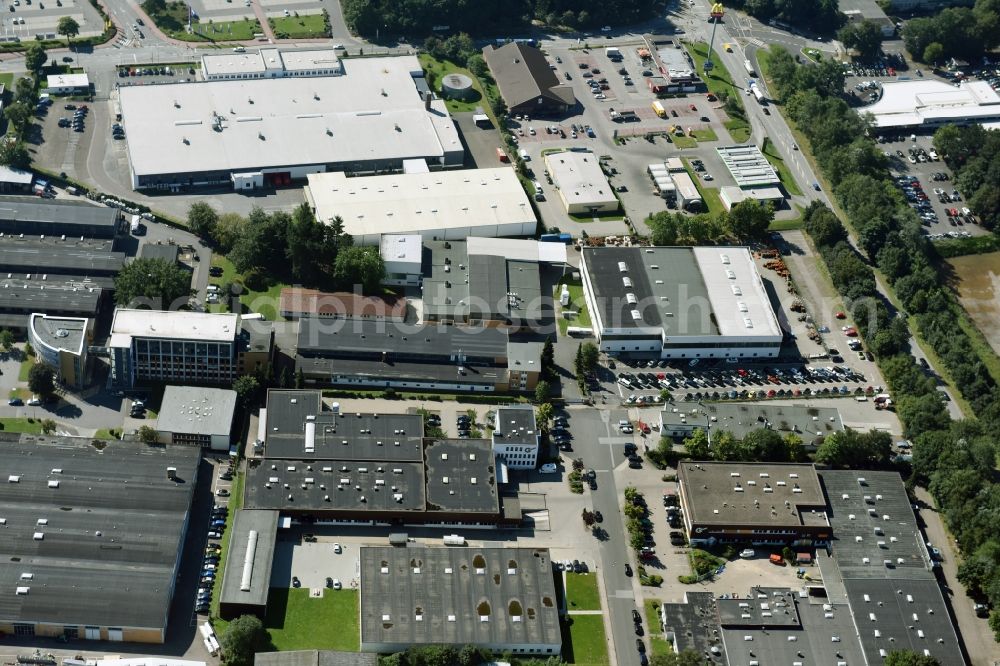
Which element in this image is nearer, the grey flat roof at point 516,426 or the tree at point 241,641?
the tree at point 241,641

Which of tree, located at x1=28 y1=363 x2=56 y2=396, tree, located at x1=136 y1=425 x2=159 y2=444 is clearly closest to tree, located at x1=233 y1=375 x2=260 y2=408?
tree, located at x1=136 y1=425 x2=159 y2=444

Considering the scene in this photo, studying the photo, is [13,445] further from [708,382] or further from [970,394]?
[970,394]

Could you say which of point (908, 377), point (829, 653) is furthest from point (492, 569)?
point (908, 377)

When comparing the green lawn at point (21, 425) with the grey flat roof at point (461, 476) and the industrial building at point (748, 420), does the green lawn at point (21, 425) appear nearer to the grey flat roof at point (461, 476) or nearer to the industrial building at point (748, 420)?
the grey flat roof at point (461, 476)

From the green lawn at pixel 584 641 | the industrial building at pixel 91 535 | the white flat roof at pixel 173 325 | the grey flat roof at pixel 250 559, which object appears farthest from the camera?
the white flat roof at pixel 173 325

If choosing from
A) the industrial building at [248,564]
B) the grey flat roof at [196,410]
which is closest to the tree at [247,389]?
the grey flat roof at [196,410]

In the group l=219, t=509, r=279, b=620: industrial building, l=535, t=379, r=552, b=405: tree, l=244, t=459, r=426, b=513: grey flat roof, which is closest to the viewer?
l=219, t=509, r=279, b=620: industrial building

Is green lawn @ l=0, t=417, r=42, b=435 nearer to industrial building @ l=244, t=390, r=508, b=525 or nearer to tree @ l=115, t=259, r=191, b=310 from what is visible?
tree @ l=115, t=259, r=191, b=310

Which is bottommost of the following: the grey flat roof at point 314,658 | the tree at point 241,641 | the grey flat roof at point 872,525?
the grey flat roof at point 314,658
